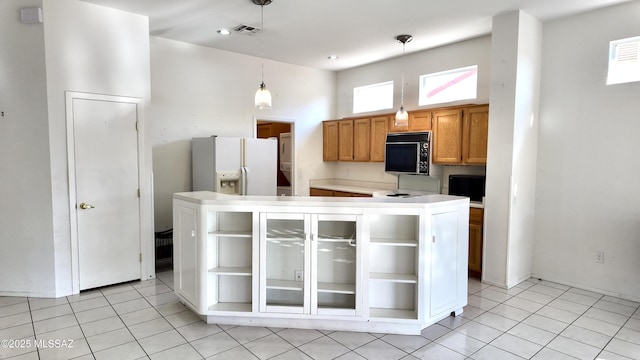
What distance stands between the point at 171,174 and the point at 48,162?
155 cm

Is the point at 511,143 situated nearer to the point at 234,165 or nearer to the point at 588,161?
the point at 588,161

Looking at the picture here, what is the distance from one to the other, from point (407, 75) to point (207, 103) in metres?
3.07

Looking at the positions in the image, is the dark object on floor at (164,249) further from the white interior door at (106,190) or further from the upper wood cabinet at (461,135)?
the upper wood cabinet at (461,135)

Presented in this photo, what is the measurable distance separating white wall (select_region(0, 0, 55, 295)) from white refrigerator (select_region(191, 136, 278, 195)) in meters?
1.71

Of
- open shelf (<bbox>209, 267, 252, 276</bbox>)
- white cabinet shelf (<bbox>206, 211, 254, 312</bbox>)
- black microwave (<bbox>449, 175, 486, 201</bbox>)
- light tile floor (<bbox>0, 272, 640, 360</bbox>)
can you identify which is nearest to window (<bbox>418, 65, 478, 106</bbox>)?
black microwave (<bbox>449, 175, 486, 201</bbox>)

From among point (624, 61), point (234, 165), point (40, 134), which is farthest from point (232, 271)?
point (624, 61)

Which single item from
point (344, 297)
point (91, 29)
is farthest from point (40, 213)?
point (344, 297)

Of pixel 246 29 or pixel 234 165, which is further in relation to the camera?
pixel 234 165

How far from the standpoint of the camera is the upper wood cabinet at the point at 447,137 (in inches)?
184

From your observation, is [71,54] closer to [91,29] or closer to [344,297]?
[91,29]

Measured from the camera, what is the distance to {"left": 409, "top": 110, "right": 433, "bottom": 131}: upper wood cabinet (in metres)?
5.03

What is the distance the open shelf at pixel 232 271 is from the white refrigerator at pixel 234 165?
5.69ft

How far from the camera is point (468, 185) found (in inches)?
180

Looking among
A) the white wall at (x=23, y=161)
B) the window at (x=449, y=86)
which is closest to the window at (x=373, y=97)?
the window at (x=449, y=86)
